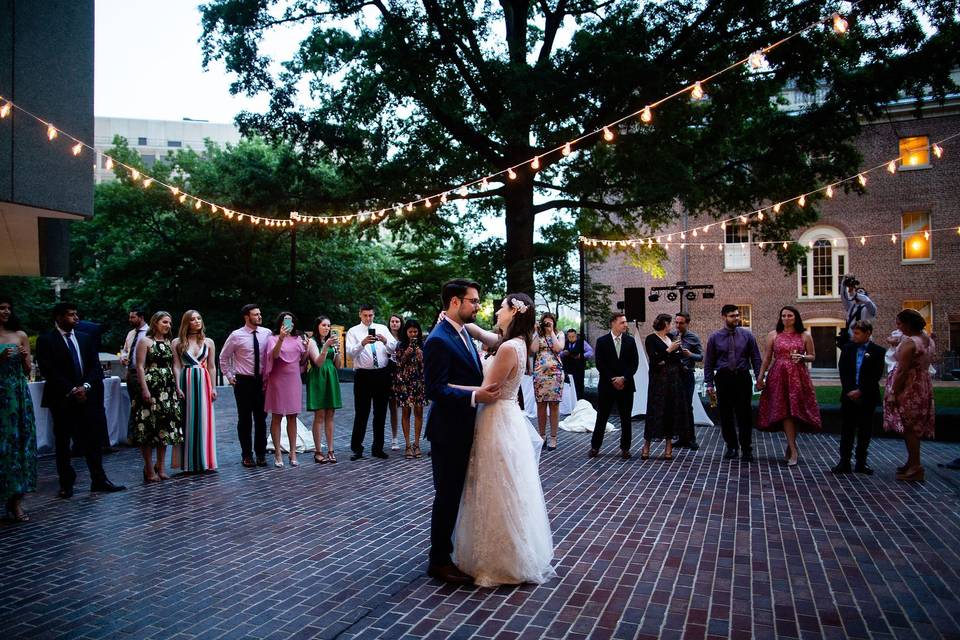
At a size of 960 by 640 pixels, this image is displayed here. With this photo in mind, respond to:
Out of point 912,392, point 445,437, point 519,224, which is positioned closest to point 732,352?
point 912,392

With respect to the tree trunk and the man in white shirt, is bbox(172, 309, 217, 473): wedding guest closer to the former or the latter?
the man in white shirt

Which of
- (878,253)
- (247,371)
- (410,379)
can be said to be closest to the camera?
(247,371)

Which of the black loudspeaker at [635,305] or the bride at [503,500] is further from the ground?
the black loudspeaker at [635,305]

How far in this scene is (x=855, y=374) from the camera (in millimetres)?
7848

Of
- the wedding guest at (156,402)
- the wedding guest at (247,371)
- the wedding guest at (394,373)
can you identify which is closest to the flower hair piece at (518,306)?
the wedding guest at (156,402)

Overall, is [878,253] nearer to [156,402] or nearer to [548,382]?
[548,382]

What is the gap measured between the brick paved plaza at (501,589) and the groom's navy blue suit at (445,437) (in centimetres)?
35

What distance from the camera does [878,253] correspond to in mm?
29969

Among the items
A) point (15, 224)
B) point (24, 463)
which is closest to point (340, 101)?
point (15, 224)

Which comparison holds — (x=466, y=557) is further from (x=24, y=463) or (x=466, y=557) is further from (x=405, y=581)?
(x=24, y=463)

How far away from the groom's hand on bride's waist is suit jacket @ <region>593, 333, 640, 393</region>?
4766 mm

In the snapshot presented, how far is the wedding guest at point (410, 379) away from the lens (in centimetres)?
930

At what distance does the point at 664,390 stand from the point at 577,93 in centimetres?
790

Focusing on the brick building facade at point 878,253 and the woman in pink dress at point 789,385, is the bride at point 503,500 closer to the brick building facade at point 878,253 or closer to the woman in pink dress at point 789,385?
the woman in pink dress at point 789,385
